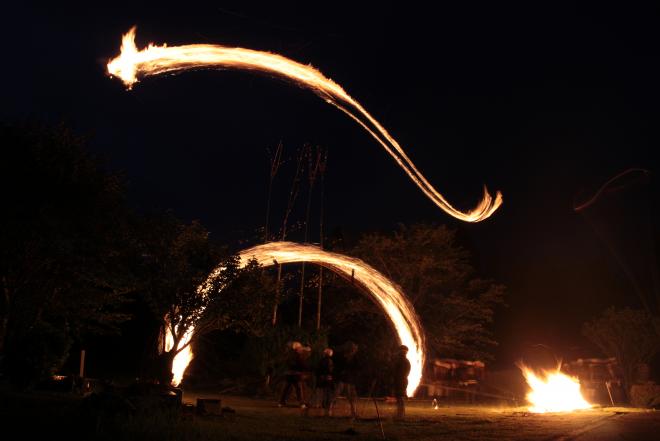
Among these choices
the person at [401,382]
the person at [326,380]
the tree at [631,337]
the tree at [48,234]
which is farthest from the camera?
the tree at [631,337]

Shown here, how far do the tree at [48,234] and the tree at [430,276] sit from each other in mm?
19523

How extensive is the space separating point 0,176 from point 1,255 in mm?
2110

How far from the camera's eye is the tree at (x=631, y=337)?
115ft

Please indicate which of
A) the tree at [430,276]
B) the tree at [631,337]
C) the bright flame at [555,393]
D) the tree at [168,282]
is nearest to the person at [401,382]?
the tree at [168,282]

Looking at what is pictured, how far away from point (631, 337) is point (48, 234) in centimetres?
3022

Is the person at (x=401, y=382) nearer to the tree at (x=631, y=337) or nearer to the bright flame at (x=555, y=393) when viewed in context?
the bright flame at (x=555, y=393)

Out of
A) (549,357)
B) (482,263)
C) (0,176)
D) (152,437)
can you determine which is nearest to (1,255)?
(0,176)

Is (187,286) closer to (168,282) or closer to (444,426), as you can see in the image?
(168,282)

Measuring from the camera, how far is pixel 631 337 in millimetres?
35344

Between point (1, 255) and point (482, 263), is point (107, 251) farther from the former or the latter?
point (482, 263)

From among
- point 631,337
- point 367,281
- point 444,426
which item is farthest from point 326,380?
point 631,337

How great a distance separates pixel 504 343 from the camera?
57.9m

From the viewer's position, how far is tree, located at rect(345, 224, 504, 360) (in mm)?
36500

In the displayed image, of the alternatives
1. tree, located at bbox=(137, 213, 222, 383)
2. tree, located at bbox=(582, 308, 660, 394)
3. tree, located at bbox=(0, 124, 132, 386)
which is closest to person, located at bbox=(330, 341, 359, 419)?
tree, located at bbox=(137, 213, 222, 383)
